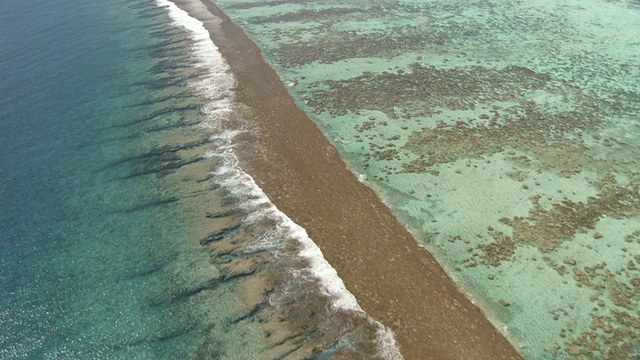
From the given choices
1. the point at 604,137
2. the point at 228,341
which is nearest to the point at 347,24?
the point at 604,137

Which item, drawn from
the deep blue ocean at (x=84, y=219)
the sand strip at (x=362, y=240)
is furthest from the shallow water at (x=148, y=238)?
the sand strip at (x=362, y=240)

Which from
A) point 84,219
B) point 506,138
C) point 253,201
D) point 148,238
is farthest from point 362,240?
point 84,219

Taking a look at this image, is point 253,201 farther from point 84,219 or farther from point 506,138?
point 506,138

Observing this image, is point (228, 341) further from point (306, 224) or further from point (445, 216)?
point (445, 216)

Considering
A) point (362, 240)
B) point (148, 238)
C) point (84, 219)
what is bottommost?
point (362, 240)

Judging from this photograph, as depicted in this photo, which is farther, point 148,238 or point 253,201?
point 253,201

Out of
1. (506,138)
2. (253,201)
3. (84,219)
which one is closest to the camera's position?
(84,219)
